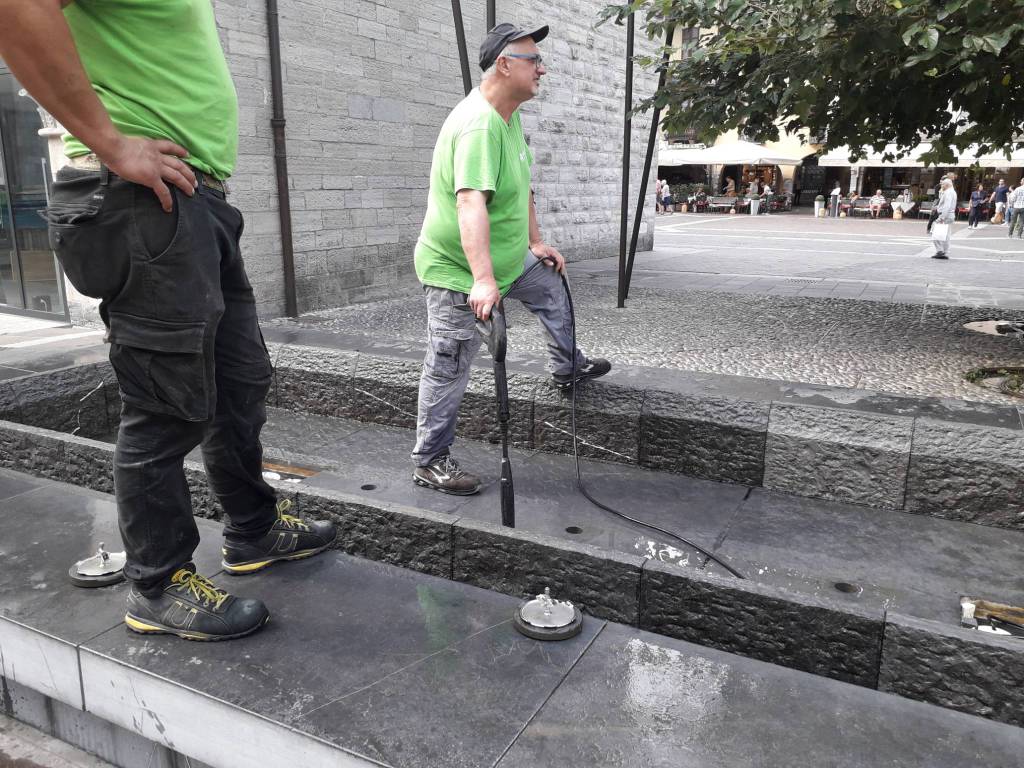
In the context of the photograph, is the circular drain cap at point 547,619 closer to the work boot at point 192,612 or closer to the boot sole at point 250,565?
the work boot at point 192,612

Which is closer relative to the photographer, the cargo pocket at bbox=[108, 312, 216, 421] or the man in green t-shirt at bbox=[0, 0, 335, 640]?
the man in green t-shirt at bbox=[0, 0, 335, 640]

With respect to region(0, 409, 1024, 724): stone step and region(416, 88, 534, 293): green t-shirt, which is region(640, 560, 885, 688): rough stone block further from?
region(416, 88, 534, 293): green t-shirt

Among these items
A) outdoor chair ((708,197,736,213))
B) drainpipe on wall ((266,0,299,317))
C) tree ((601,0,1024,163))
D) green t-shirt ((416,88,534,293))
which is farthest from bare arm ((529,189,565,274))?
outdoor chair ((708,197,736,213))

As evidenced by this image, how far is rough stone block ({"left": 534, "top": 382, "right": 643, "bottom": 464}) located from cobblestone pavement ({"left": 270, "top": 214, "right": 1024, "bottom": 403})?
73 centimetres

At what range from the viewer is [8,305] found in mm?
8828

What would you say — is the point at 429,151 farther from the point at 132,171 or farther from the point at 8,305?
the point at 132,171

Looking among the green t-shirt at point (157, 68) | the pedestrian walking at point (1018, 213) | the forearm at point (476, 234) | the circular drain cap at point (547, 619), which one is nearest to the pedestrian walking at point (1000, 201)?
the pedestrian walking at point (1018, 213)

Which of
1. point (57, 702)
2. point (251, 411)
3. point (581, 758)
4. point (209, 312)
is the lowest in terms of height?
point (57, 702)

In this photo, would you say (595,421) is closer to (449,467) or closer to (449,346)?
(449,467)

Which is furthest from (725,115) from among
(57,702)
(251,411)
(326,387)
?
(57,702)

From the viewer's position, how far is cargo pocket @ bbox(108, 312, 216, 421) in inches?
83.7

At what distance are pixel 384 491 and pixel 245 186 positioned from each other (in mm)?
4510

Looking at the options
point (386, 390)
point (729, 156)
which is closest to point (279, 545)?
point (386, 390)

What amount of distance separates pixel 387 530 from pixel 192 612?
682 millimetres
